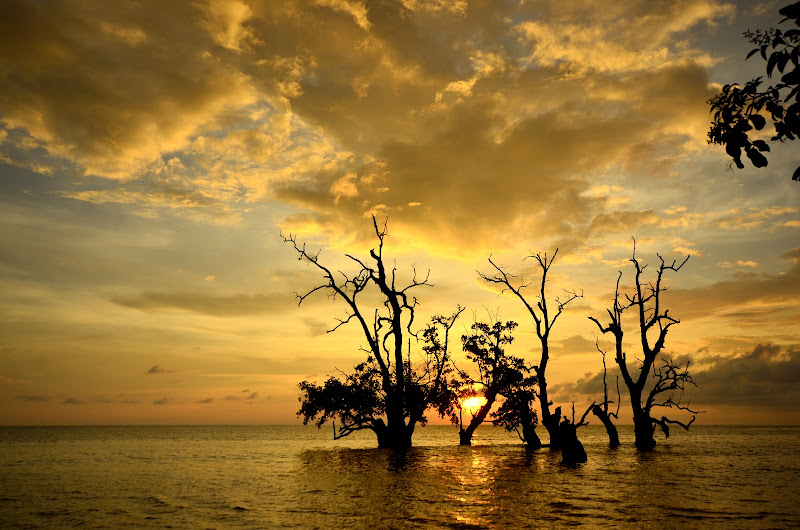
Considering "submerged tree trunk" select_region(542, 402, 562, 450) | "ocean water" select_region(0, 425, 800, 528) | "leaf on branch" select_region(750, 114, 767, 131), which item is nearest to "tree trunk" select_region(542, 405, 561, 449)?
"submerged tree trunk" select_region(542, 402, 562, 450)

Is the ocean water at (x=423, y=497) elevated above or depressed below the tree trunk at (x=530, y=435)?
below

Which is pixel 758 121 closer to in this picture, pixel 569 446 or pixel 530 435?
pixel 569 446

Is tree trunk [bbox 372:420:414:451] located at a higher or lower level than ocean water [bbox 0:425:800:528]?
higher

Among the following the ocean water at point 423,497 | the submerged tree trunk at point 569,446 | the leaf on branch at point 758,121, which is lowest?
the ocean water at point 423,497

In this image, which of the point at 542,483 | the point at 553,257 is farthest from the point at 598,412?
the point at 542,483

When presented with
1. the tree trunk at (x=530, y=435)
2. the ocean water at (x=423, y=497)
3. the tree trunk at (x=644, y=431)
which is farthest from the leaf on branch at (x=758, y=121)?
the tree trunk at (x=644, y=431)

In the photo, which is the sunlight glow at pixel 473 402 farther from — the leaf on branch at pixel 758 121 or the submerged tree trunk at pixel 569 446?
the leaf on branch at pixel 758 121

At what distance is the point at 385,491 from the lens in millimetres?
18688

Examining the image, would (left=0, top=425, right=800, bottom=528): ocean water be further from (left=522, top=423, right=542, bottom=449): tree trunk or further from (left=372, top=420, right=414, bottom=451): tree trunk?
(left=522, top=423, right=542, bottom=449): tree trunk

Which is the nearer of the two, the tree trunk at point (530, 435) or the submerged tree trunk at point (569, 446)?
the submerged tree trunk at point (569, 446)

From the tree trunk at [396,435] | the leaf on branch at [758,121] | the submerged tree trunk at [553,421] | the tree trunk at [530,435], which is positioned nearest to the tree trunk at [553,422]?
the submerged tree trunk at [553,421]

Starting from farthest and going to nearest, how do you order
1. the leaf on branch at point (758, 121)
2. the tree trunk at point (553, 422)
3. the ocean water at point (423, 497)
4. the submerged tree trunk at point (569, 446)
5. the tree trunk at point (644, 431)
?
the tree trunk at point (644, 431) → the tree trunk at point (553, 422) → the submerged tree trunk at point (569, 446) → the ocean water at point (423, 497) → the leaf on branch at point (758, 121)

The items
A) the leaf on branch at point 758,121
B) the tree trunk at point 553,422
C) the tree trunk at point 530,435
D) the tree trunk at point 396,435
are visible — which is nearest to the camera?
the leaf on branch at point 758,121

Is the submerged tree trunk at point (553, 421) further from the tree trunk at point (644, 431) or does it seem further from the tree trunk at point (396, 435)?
the tree trunk at point (396, 435)
